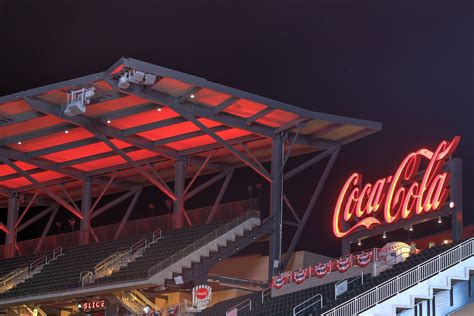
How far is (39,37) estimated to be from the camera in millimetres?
51000

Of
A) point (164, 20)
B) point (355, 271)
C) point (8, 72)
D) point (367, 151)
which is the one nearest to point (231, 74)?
point (164, 20)

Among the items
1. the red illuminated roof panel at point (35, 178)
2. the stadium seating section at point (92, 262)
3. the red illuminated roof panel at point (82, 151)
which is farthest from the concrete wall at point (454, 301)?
the red illuminated roof panel at point (35, 178)

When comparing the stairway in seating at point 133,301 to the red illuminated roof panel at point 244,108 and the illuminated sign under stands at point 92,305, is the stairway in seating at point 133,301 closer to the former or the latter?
the illuminated sign under stands at point 92,305

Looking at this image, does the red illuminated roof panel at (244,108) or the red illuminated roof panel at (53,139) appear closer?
the red illuminated roof panel at (244,108)

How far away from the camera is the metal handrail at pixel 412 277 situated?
30.8m

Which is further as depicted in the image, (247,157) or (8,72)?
(8,72)

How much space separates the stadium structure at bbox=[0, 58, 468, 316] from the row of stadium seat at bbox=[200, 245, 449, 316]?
96mm

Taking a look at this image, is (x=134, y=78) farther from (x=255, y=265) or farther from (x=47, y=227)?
(x=47, y=227)

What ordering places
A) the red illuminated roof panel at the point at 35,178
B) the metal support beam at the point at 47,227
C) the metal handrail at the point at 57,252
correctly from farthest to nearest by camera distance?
the metal support beam at the point at 47,227, the red illuminated roof panel at the point at 35,178, the metal handrail at the point at 57,252

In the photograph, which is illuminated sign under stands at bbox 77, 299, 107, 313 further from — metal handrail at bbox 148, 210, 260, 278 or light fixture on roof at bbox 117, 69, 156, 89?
light fixture on roof at bbox 117, 69, 156, 89

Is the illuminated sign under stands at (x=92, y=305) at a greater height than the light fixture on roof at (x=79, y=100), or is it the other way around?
the light fixture on roof at (x=79, y=100)

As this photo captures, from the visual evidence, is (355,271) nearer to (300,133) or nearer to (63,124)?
(300,133)

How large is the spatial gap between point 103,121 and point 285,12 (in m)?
10.5

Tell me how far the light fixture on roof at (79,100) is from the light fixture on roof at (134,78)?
1734mm
